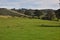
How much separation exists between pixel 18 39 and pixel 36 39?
2773 millimetres

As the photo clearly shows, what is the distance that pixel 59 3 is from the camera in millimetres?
66188

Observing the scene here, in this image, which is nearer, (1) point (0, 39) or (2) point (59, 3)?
(1) point (0, 39)

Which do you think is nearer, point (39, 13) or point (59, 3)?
point (59, 3)

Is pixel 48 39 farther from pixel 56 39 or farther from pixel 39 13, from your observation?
pixel 39 13

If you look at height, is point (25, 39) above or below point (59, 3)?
below

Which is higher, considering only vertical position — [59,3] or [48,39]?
[59,3]

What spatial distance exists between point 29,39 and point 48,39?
294cm

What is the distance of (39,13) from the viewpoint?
563 ft

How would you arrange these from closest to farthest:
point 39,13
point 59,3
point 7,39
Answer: point 7,39 < point 59,3 < point 39,13

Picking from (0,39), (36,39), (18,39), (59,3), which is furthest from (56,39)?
(59,3)

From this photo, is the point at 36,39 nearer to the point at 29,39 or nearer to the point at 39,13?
the point at 29,39

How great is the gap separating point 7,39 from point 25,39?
271 centimetres

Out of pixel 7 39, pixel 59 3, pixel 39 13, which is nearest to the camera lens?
pixel 7 39

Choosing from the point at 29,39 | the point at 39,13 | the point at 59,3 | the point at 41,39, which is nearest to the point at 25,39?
the point at 29,39
